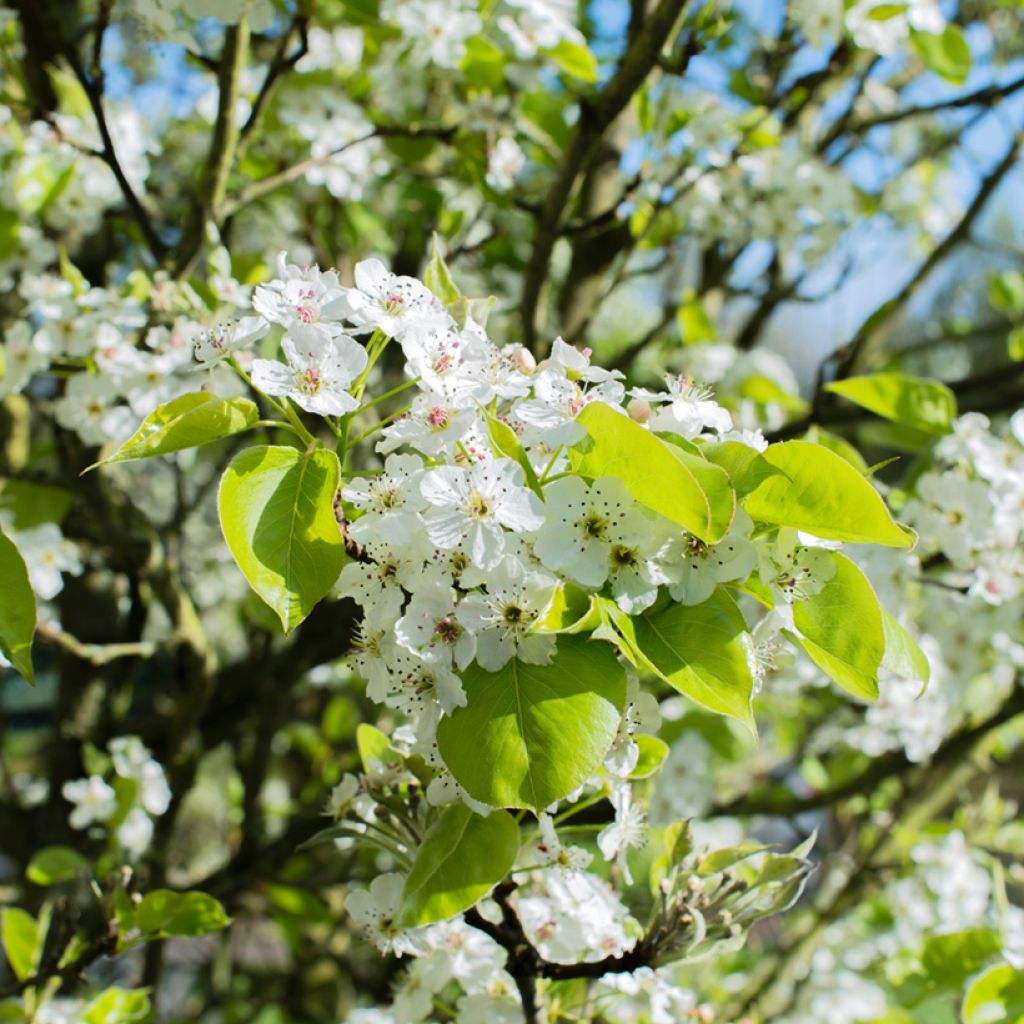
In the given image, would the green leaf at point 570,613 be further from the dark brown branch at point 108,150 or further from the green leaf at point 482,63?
the green leaf at point 482,63

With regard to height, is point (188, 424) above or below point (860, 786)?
above

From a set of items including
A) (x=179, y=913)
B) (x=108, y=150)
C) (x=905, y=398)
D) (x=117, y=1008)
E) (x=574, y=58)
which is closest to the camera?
(x=179, y=913)

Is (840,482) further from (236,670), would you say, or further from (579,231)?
(236,670)

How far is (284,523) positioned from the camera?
0.83 m

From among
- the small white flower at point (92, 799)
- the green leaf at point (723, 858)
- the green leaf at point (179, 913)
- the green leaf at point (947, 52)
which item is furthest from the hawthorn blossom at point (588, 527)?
the green leaf at point (947, 52)

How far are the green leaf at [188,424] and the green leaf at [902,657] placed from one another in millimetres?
572

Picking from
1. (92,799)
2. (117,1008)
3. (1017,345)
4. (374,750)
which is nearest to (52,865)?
(92,799)

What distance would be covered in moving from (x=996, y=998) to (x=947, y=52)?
5.80ft

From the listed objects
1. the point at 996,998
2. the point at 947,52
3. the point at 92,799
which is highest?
the point at 947,52

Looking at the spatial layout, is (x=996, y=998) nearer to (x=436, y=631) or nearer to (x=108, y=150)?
(x=436, y=631)

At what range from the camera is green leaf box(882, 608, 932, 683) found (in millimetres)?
882

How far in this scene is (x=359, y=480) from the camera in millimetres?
871

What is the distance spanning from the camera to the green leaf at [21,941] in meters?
1.49

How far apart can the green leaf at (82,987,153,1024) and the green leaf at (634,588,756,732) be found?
3.25 ft
